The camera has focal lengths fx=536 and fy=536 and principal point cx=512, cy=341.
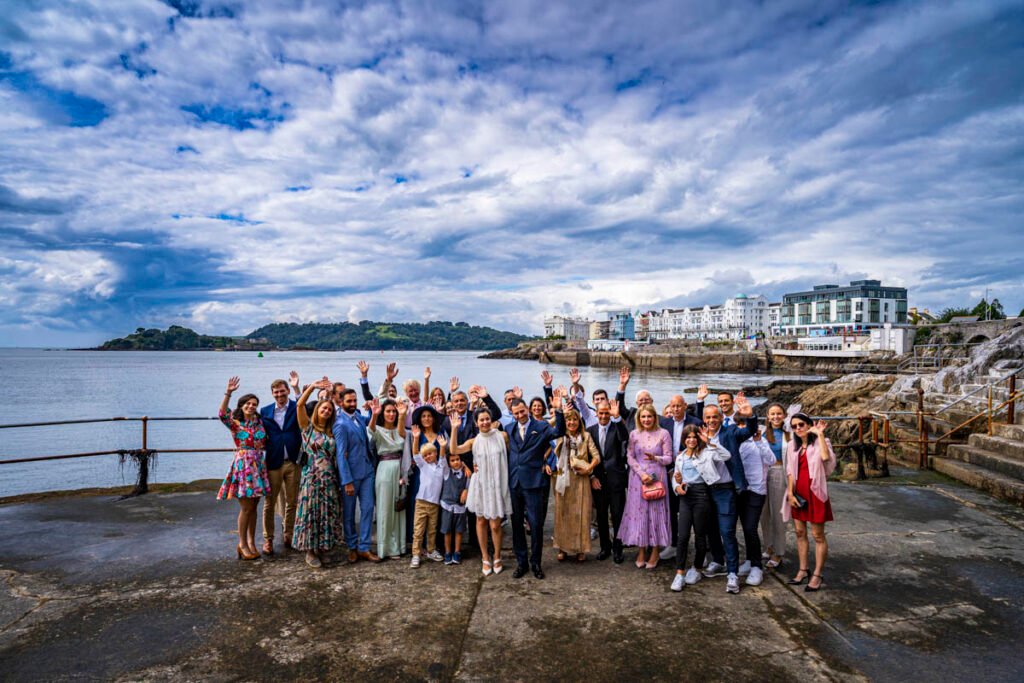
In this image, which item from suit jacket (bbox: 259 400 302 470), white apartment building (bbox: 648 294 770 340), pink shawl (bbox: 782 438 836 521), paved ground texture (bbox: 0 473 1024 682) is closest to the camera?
paved ground texture (bbox: 0 473 1024 682)

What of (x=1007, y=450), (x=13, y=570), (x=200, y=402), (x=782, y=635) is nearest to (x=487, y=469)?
(x=782, y=635)

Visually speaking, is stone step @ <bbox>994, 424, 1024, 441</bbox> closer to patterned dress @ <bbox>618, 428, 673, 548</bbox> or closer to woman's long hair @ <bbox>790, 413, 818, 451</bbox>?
woman's long hair @ <bbox>790, 413, 818, 451</bbox>

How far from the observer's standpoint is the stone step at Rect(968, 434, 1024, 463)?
8.98 metres

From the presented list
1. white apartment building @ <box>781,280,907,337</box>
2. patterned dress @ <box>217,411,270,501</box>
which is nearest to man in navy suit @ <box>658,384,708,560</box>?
patterned dress @ <box>217,411,270,501</box>

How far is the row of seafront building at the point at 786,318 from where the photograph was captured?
355 feet

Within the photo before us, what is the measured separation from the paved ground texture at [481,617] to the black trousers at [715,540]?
40cm

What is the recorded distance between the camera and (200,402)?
3809 centimetres

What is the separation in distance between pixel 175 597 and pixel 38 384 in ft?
212

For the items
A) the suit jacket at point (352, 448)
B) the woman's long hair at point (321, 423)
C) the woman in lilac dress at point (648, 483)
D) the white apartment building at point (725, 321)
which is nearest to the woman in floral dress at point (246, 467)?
the woman's long hair at point (321, 423)

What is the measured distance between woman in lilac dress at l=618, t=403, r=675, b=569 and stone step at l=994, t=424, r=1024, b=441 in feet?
27.3

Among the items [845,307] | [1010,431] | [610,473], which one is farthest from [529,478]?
[845,307]

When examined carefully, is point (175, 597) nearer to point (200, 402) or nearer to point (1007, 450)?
point (1007, 450)

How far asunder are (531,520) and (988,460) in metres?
8.75

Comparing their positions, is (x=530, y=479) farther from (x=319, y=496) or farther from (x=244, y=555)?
(x=244, y=555)
